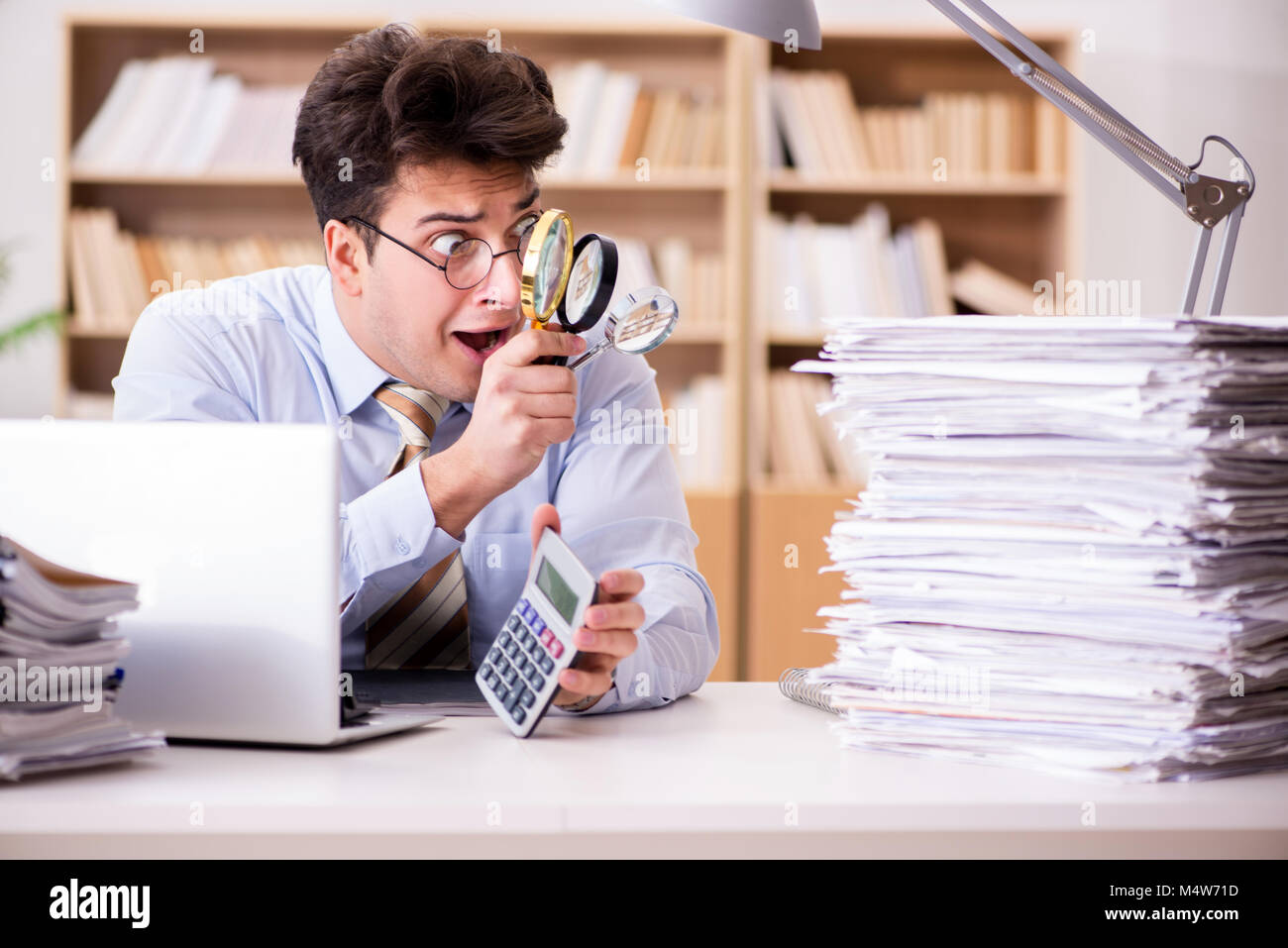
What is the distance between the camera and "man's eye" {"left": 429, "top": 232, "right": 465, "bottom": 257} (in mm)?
1607

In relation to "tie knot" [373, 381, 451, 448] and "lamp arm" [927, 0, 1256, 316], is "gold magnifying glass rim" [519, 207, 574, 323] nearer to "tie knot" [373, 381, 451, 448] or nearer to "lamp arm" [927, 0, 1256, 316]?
"lamp arm" [927, 0, 1256, 316]

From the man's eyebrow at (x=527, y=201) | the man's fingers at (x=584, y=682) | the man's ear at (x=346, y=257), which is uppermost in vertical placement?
the man's eyebrow at (x=527, y=201)

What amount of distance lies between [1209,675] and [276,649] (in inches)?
25.5

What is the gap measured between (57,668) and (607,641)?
1.29ft

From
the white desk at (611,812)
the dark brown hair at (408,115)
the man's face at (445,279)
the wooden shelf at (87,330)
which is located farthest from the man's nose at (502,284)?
the wooden shelf at (87,330)

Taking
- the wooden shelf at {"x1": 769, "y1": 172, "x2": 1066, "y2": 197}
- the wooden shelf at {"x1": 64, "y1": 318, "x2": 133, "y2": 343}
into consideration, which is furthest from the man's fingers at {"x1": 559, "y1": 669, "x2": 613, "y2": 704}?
the wooden shelf at {"x1": 64, "y1": 318, "x2": 133, "y2": 343}

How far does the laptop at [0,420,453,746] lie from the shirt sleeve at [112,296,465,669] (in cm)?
36

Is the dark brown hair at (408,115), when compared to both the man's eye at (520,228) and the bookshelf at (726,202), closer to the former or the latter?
the man's eye at (520,228)

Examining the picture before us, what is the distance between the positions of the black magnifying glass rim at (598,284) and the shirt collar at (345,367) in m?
0.61

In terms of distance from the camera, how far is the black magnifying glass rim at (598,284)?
1.07 m

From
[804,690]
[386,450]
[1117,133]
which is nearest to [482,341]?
[386,450]

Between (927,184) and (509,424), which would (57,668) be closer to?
(509,424)

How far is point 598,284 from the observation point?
3.60 feet
